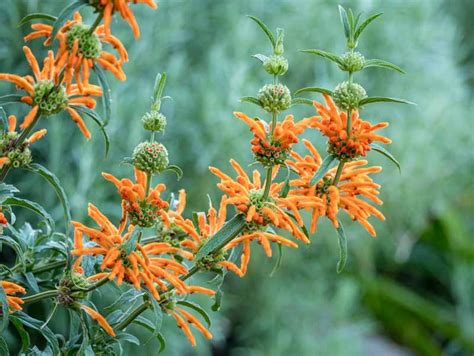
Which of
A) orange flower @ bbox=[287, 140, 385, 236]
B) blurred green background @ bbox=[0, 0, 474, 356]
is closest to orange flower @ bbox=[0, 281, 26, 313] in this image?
orange flower @ bbox=[287, 140, 385, 236]

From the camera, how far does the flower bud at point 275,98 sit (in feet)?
1.89

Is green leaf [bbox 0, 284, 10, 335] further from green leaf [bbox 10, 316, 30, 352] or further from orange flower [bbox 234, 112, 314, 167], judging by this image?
orange flower [bbox 234, 112, 314, 167]

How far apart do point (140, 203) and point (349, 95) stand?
185 millimetres

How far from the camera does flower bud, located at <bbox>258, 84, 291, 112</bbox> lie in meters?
0.58

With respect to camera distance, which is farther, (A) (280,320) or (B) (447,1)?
(B) (447,1)

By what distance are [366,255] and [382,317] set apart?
1.55 feet

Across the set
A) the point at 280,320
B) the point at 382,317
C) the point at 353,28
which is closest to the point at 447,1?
the point at 382,317

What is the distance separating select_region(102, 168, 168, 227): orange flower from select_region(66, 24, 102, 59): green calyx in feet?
0.32

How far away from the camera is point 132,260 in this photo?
1.85 ft

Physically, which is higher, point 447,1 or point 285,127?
point 447,1

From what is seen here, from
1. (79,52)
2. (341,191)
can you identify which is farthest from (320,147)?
(79,52)

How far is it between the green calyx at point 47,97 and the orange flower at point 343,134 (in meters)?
0.20

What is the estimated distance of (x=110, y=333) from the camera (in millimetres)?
585

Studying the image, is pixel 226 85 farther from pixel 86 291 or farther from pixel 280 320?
pixel 86 291
